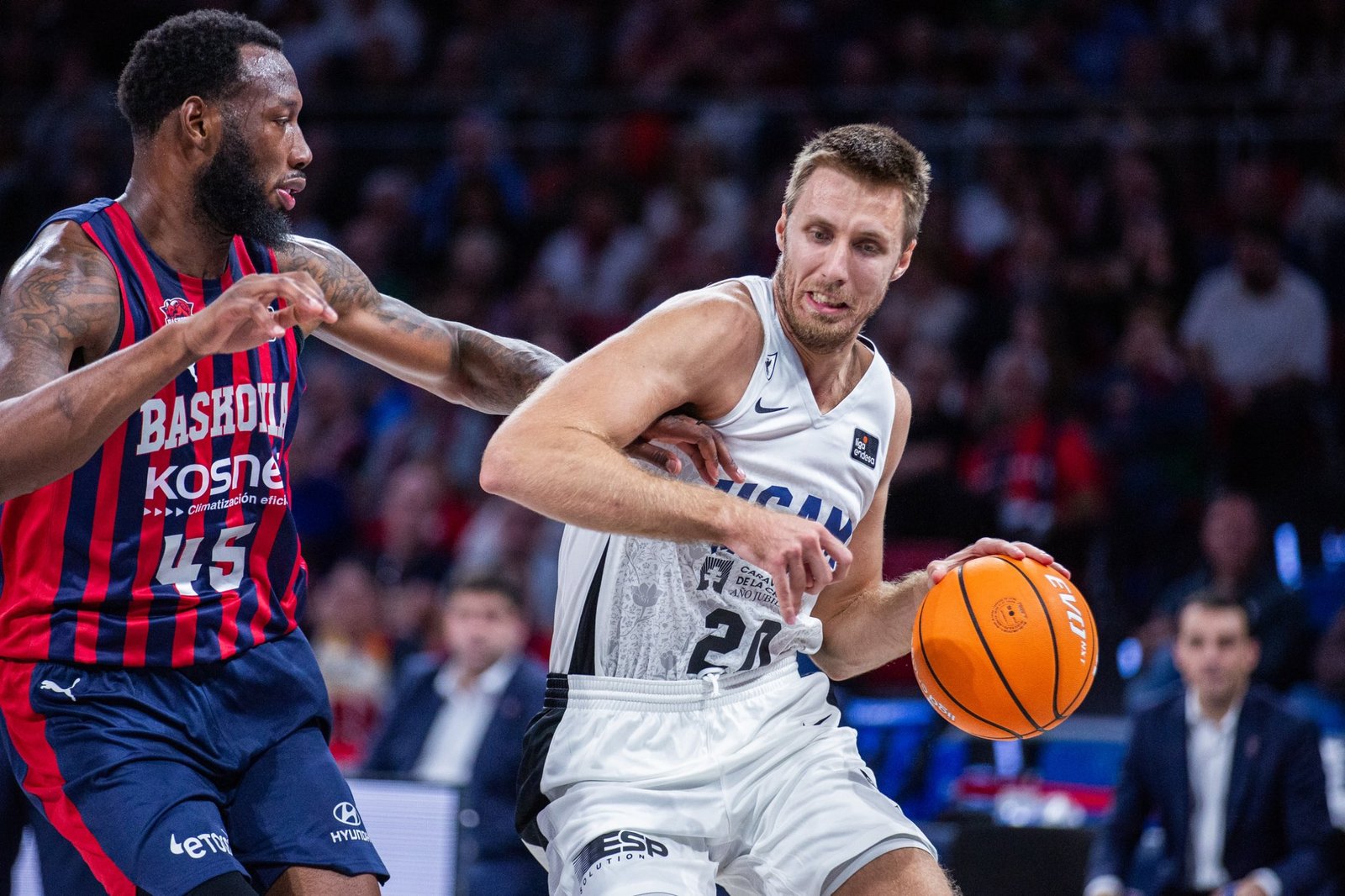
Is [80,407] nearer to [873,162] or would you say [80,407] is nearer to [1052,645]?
[873,162]

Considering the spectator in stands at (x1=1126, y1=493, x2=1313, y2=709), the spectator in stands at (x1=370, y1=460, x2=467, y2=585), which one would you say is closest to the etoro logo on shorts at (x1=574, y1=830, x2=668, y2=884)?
the spectator in stands at (x1=1126, y1=493, x2=1313, y2=709)

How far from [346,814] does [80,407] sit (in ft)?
3.59

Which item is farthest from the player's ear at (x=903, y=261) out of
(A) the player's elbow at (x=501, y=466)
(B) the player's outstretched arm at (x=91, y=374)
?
(B) the player's outstretched arm at (x=91, y=374)

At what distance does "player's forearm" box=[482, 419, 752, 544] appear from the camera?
125 inches

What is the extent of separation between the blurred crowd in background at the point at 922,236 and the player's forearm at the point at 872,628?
399 centimetres

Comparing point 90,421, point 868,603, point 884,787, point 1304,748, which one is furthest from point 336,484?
point 90,421

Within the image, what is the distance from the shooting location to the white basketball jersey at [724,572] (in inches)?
145

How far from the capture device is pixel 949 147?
34.8 ft

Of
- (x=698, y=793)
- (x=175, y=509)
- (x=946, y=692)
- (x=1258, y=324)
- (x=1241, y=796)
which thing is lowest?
(x=1241, y=796)

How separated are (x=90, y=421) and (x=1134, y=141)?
27.6 feet

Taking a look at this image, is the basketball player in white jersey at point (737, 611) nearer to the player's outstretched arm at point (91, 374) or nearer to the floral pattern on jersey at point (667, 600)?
the floral pattern on jersey at point (667, 600)

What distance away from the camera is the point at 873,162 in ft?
12.1

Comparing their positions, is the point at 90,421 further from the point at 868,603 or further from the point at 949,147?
the point at 949,147

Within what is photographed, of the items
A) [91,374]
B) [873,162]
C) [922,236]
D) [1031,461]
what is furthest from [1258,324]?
[91,374]
